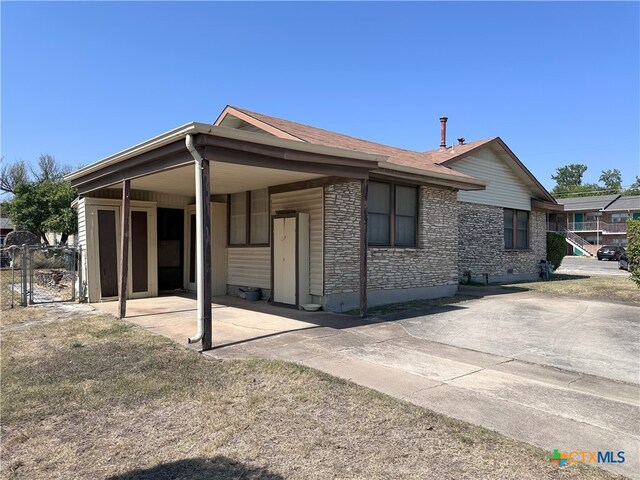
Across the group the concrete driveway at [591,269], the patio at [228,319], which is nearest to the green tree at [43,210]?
the patio at [228,319]

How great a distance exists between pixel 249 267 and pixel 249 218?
126 cm

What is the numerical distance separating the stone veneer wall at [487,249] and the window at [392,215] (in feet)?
15.4

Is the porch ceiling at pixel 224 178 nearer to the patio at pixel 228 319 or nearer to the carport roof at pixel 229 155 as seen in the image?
the carport roof at pixel 229 155

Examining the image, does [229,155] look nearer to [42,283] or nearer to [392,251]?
[392,251]

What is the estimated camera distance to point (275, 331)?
25.1ft

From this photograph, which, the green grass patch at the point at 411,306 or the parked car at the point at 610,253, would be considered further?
the parked car at the point at 610,253

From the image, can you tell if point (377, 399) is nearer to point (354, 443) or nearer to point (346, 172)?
point (354, 443)

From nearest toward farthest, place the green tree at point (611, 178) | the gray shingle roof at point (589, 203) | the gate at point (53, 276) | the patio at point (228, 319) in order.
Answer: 1. the patio at point (228, 319)
2. the gate at point (53, 276)
3. the gray shingle roof at point (589, 203)
4. the green tree at point (611, 178)

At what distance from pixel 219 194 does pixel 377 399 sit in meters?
9.30

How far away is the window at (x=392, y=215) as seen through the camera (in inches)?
436

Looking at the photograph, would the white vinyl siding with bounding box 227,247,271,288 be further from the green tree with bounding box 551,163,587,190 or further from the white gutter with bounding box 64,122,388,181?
the green tree with bounding box 551,163,587,190

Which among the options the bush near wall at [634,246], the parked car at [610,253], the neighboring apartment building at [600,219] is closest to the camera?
the bush near wall at [634,246]
